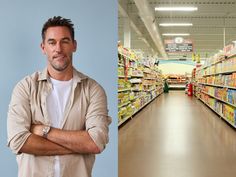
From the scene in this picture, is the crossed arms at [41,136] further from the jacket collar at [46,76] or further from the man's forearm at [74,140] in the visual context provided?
the jacket collar at [46,76]

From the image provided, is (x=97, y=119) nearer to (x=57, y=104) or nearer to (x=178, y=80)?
(x=57, y=104)

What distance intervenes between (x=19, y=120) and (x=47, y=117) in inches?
A: 7.6

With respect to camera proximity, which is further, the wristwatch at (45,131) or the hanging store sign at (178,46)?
the hanging store sign at (178,46)

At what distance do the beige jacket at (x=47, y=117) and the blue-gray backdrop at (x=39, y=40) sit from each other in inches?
21.8

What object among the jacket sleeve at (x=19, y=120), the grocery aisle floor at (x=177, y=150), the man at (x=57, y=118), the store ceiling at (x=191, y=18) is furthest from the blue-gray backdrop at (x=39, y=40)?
the store ceiling at (x=191, y=18)

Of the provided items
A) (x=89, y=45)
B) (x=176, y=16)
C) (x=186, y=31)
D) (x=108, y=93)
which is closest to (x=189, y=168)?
(x=108, y=93)

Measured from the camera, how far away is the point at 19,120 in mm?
1985

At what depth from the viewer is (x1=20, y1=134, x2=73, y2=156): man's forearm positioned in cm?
196

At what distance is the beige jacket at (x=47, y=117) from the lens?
2027 mm

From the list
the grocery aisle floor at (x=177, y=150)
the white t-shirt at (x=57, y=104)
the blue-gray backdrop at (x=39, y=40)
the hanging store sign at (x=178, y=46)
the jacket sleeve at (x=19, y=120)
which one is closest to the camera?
the jacket sleeve at (x=19, y=120)

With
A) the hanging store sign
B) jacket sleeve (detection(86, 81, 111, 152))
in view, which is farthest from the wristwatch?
the hanging store sign

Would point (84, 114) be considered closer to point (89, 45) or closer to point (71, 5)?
point (89, 45)

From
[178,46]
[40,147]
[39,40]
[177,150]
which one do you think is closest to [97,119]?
[40,147]

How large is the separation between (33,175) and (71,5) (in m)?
1.52
